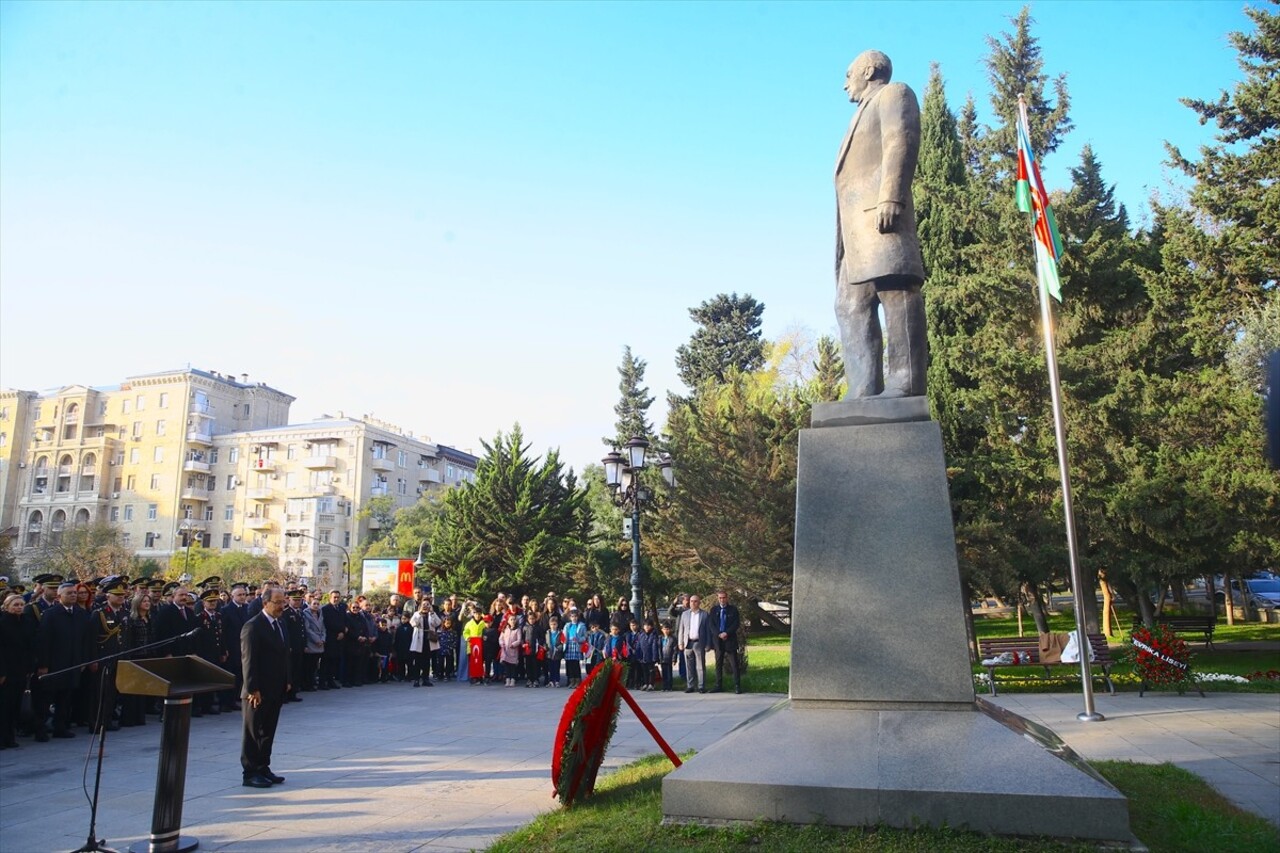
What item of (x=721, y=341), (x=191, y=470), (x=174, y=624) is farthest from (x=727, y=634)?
(x=191, y=470)

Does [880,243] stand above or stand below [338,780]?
above

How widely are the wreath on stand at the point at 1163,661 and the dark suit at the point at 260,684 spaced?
13223 millimetres

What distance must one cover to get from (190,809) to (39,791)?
73.4 inches

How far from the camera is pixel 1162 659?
13578mm

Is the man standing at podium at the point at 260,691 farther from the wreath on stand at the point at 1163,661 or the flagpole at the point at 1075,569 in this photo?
the wreath on stand at the point at 1163,661

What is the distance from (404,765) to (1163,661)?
1207 cm

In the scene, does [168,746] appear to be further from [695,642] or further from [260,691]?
[695,642]

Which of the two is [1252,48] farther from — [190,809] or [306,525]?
[306,525]

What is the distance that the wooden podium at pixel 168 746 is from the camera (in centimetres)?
532

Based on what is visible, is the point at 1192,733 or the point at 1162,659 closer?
the point at 1192,733

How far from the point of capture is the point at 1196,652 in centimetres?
2136

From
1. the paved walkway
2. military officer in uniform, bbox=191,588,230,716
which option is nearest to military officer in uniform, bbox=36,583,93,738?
the paved walkway

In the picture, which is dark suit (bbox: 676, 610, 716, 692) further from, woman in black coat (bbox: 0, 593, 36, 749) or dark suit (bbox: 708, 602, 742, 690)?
woman in black coat (bbox: 0, 593, 36, 749)

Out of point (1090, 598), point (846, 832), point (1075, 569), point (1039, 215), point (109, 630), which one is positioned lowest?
point (846, 832)
